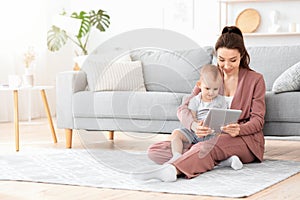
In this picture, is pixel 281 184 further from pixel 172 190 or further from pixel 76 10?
pixel 76 10

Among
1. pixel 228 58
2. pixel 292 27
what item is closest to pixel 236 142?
pixel 228 58

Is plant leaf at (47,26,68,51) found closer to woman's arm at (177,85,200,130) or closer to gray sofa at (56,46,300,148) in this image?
gray sofa at (56,46,300,148)

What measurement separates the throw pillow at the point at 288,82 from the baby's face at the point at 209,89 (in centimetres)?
83

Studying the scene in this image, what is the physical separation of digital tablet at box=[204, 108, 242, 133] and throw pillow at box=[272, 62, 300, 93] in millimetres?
759

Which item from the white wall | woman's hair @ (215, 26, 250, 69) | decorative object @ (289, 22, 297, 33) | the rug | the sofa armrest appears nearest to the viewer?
the rug

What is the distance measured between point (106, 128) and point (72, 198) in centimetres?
153

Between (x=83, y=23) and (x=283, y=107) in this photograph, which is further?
(x=83, y=23)

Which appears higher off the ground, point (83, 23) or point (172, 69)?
point (83, 23)

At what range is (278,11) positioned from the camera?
6480mm

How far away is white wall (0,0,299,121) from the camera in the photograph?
21.4 feet

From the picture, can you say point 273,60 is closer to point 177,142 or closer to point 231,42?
point 231,42

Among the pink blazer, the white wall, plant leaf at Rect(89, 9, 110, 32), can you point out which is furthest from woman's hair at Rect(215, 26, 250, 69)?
plant leaf at Rect(89, 9, 110, 32)

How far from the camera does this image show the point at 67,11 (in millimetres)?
7402

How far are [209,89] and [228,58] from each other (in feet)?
1.05
